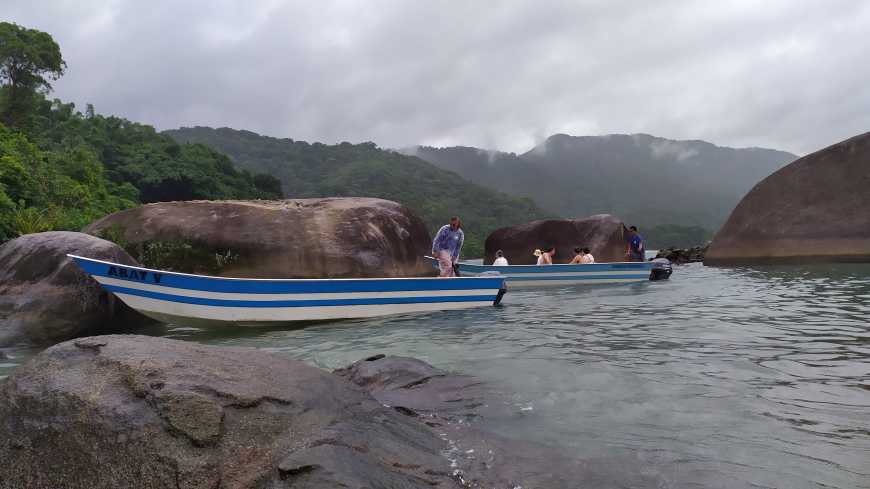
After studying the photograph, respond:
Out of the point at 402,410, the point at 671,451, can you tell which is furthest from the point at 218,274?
the point at 671,451

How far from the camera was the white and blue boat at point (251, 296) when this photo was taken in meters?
7.31

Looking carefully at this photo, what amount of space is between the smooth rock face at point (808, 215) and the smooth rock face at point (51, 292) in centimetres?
2219

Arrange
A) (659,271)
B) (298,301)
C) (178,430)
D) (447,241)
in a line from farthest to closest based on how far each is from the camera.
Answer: (659,271) → (447,241) → (298,301) → (178,430)

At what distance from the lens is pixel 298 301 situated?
8.17 m

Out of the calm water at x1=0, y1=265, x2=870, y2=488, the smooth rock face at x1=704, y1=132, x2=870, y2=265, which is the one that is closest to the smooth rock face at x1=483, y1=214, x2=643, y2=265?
the smooth rock face at x1=704, y1=132, x2=870, y2=265

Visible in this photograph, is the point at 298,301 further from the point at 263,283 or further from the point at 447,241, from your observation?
the point at 447,241

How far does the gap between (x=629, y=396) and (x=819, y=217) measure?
20.7 m

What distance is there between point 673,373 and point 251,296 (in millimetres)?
5811

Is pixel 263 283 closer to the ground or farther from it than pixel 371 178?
closer to the ground

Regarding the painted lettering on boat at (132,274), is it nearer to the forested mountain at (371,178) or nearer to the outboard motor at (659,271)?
the outboard motor at (659,271)

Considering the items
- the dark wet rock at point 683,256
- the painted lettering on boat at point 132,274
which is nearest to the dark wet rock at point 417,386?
the painted lettering on boat at point 132,274

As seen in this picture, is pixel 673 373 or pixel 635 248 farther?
pixel 635 248

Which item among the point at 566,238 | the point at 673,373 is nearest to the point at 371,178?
the point at 566,238

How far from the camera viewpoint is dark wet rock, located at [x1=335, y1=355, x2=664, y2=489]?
8.50ft
